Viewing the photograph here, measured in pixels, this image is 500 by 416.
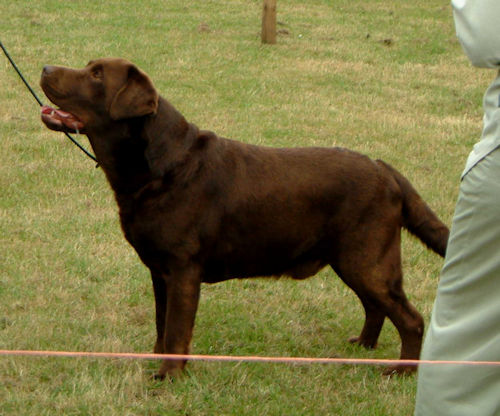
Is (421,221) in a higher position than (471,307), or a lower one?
lower

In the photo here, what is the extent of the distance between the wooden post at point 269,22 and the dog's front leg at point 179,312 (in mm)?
10318

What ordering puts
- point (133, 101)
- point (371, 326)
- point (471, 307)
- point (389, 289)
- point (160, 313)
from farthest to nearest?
point (371, 326) < point (160, 313) < point (389, 289) < point (133, 101) < point (471, 307)

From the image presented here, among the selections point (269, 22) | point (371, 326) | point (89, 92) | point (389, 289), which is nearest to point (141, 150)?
point (89, 92)

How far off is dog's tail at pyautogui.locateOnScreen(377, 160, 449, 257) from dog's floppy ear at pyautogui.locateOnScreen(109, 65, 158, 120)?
1318mm

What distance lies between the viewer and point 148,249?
4.26m

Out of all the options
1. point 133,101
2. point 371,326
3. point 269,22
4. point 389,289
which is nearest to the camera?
point 133,101

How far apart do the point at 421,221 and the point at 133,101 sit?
167 centimetres

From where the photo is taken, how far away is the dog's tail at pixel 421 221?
15.0 feet

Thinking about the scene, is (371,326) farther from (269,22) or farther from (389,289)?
(269,22)

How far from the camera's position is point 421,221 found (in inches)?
181

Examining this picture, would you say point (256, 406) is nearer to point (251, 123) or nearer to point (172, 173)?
point (172, 173)

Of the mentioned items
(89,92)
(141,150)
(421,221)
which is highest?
(89,92)

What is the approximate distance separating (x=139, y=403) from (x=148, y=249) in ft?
2.47

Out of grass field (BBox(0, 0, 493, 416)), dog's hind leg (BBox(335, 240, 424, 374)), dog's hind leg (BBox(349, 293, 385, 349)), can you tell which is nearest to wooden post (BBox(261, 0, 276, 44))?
grass field (BBox(0, 0, 493, 416))
